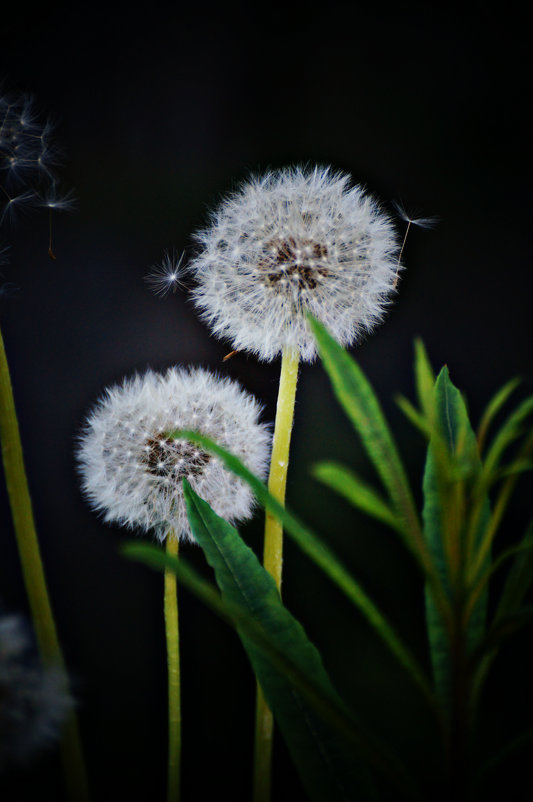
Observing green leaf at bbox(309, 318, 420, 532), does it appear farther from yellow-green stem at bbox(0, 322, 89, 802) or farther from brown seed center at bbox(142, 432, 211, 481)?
yellow-green stem at bbox(0, 322, 89, 802)

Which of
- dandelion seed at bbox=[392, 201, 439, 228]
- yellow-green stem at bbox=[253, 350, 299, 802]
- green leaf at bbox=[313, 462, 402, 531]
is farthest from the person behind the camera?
dandelion seed at bbox=[392, 201, 439, 228]

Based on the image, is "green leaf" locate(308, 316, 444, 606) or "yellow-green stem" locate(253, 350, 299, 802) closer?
"green leaf" locate(308, 316, 444, 606)

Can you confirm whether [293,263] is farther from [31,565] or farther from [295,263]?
[31,565]

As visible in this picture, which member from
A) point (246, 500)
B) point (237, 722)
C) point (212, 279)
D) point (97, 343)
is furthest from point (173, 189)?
point (237, 722)

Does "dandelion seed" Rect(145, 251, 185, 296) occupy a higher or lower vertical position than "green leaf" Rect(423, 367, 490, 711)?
higher

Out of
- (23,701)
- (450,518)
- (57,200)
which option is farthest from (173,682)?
(57,200)

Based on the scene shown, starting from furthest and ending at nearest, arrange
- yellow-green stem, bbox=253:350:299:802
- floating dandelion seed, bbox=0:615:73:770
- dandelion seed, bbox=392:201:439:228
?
1. dandelion seed, bbox=392:201:439:228
2. yellow-green stem, bbox=253:350:299:802
3. floating dandelion seed, bbox=0:615:73:770

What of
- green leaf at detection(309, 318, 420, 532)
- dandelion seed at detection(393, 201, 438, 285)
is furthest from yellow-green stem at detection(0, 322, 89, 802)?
dandelion seed at detection(393, 201, 438, 285)
